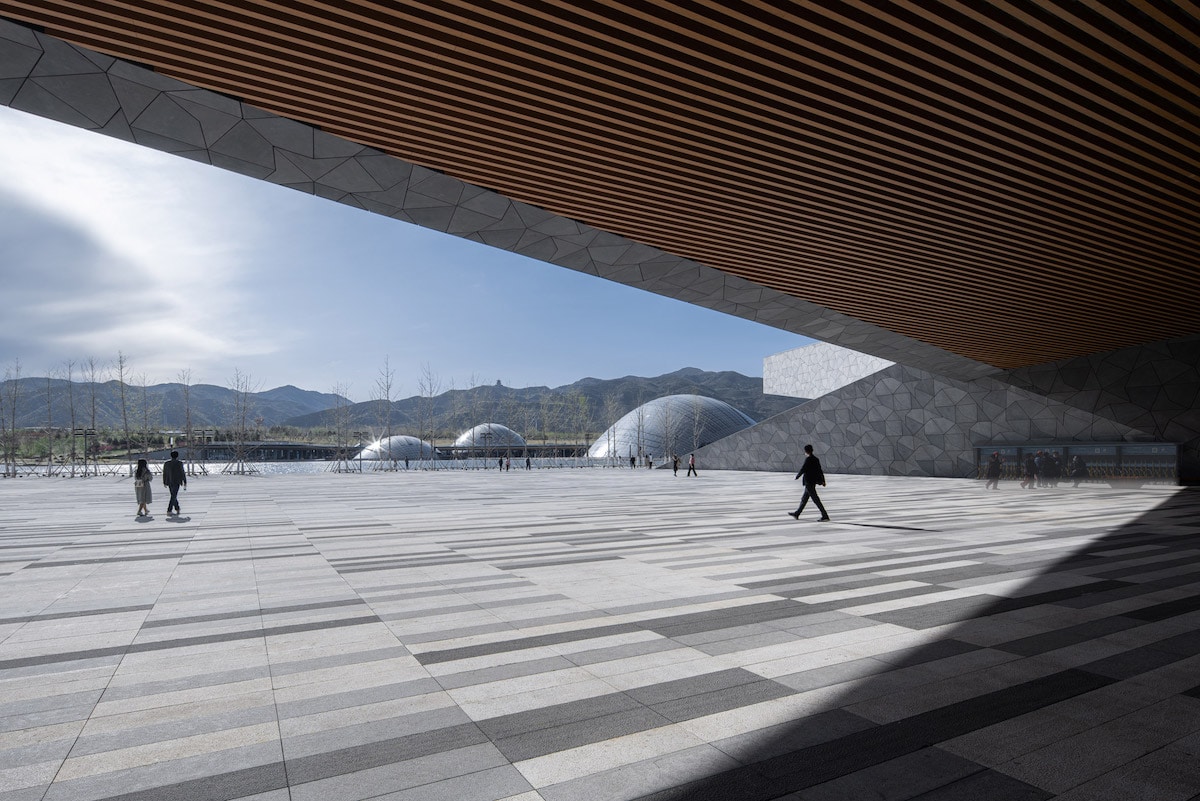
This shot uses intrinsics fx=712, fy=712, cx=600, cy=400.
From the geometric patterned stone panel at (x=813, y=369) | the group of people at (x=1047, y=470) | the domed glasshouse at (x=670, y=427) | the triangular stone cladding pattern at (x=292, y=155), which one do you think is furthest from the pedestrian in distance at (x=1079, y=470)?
the domed glasshouse at (x=670, y=427)

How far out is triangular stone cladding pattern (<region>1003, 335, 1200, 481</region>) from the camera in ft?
77.6

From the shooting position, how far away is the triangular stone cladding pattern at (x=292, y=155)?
8211mm

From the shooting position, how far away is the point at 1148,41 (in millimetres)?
→ 7258

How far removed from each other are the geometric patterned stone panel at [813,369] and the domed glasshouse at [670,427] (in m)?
9.49

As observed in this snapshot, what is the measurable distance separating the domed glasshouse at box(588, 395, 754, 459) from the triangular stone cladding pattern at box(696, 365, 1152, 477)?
35.8 metres

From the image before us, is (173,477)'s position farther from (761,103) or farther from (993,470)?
(993,470)

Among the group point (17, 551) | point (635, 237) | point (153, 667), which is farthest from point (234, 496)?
point (153, 667)

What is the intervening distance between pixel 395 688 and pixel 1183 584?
305 inches

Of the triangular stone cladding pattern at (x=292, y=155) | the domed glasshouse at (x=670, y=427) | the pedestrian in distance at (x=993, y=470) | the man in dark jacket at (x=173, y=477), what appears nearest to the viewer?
the triangular stone cladding pattern at (x=292, y=155)

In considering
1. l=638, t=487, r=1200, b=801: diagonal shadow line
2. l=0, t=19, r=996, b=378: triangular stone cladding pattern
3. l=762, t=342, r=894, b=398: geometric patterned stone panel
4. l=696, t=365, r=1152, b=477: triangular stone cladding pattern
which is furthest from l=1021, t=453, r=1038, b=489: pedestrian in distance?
l=762, t=342, r=894, b=398: geometric patterned stone panel

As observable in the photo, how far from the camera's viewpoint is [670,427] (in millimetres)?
82562

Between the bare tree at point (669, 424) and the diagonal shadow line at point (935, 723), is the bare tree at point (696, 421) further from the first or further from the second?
the diagonal shadow line at point (935, 723)

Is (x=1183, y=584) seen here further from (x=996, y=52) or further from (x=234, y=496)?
(x=234, y=496)

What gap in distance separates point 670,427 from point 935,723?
7910 centimetres
